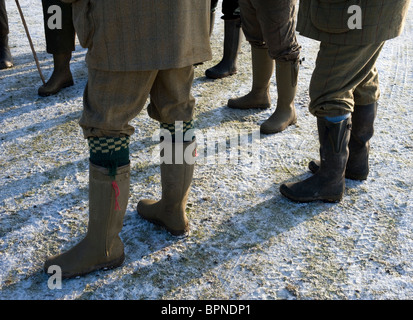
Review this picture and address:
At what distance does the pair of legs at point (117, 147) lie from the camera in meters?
1.78

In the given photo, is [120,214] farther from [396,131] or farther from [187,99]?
[396,131]

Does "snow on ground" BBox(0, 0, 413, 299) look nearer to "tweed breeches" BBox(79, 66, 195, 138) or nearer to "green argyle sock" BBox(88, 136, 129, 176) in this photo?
"green argyle sock" BBox(88, 136, 129, 176)

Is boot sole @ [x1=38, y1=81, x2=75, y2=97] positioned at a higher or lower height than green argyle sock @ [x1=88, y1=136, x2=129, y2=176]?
lower

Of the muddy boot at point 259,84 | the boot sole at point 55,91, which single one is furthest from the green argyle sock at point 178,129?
the boot sole at point 55,91

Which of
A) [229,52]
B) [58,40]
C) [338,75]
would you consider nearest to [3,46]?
[58,40]

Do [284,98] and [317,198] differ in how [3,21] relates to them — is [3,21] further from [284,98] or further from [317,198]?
[317,198]

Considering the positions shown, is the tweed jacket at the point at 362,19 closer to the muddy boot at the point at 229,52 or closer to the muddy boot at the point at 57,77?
the muddy boot at the point at 229,52

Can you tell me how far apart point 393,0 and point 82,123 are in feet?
4.91

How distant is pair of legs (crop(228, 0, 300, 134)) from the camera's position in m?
2.91

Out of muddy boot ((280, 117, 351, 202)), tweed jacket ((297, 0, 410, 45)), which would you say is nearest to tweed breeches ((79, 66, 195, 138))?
tweed jacket ((297, 0, 410, 45))

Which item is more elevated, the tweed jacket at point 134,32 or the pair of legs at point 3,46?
the tweed jacket at point 134,32

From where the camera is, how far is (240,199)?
256 cm

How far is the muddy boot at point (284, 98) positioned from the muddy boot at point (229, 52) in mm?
975
